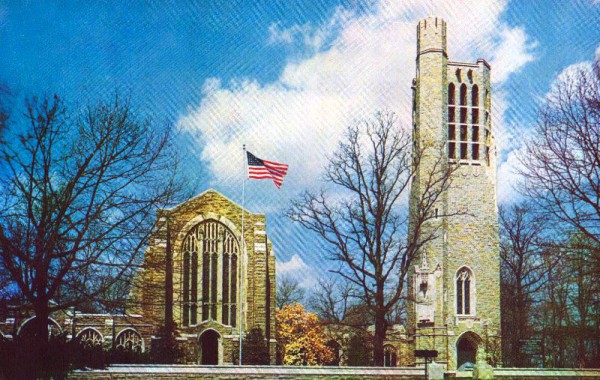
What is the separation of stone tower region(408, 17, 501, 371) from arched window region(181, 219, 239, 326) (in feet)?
29.4

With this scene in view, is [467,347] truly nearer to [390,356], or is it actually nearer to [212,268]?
[390,356]

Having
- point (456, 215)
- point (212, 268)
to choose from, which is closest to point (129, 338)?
point (212, 268)

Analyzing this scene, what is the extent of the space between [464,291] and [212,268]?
41.0 feet

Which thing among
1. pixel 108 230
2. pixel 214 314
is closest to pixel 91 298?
pixel 108 230

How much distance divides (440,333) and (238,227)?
11.2 m

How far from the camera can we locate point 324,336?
156 feet

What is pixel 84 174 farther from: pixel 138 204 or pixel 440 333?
pixel 440 333

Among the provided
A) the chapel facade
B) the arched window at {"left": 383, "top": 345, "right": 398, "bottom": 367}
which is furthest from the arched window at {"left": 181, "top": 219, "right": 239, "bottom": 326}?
the arched window at {"left": 383, "top": 345, "right": 398, "bottom": 367}

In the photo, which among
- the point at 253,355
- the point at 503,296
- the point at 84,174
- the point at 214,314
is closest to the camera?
the point at 84,174

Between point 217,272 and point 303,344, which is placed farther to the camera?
point 303,344

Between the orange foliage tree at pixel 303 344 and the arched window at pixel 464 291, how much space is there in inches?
434

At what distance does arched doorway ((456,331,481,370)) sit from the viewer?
36.5 meters

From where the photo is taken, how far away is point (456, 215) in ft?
124

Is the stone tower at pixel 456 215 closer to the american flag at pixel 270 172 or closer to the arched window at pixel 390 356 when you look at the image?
the arched window at pixel 390 356
